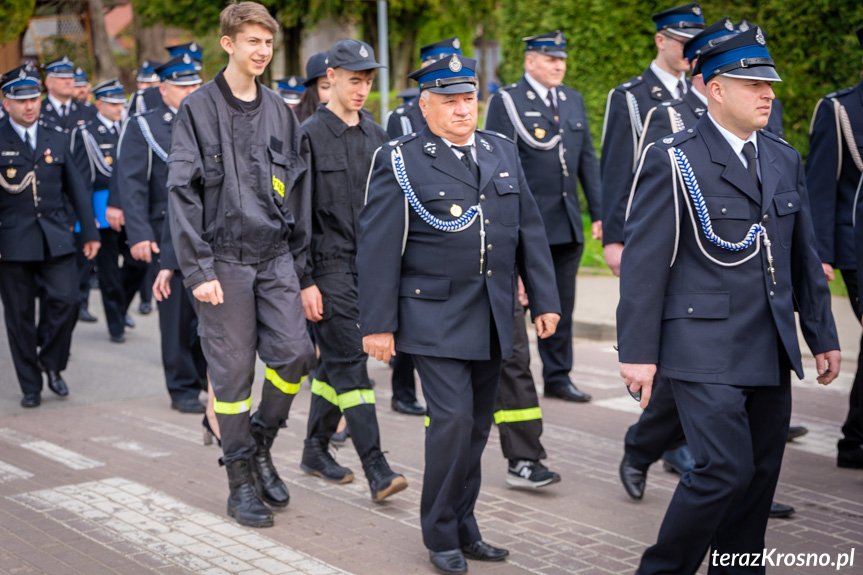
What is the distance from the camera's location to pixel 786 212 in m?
4.29

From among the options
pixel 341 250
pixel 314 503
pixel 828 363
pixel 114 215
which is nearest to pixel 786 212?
pixel 828 363

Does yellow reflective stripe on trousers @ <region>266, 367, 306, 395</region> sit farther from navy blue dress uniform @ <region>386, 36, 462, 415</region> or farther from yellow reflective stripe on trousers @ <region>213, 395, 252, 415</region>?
navy blue dress uniform @ <region>386, 36, 462, 415</region>

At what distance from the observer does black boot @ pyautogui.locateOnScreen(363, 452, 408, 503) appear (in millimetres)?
5746

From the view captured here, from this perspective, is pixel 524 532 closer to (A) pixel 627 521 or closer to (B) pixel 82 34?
(A) pixel 627 521

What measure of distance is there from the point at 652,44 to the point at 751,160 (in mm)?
11113

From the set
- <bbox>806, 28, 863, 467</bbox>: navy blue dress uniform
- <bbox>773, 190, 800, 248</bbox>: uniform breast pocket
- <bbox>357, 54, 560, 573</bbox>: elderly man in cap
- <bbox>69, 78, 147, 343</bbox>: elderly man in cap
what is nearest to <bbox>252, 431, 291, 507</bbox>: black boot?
<bbox>357, 54, 560, 573</bbox>: elderly man in cap

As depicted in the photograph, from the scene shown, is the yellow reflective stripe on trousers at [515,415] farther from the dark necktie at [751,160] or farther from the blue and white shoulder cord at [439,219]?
the dark necktie at [751,160]

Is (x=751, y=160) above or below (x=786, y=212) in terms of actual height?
above

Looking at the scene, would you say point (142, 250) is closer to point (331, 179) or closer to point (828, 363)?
point (331, 179)

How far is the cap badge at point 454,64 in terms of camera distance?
488 cm

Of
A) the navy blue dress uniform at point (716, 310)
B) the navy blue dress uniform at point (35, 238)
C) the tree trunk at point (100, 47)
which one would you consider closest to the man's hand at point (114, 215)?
the navy blue dress uniform at point (35, 238)

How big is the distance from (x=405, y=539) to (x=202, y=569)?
0.94 metres

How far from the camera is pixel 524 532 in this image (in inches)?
212

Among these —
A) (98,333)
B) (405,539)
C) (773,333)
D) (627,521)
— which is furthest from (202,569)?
(98,333)
